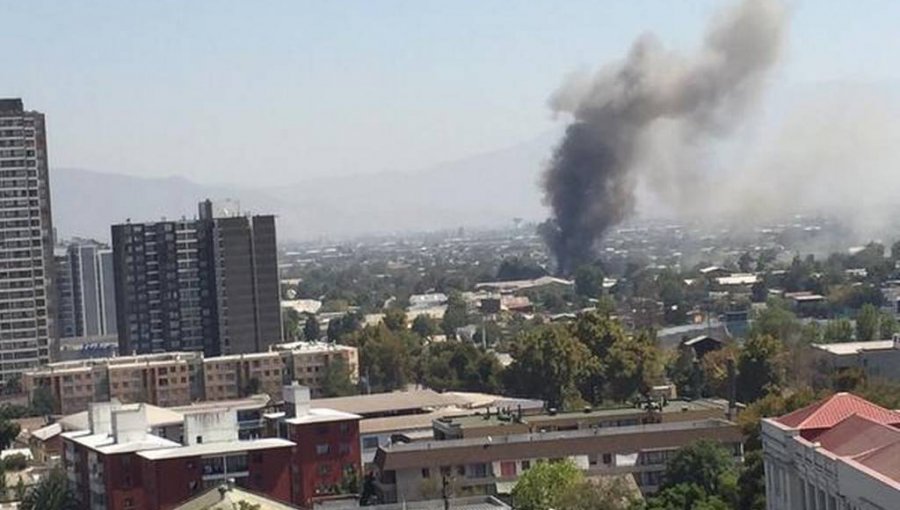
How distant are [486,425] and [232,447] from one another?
648cm

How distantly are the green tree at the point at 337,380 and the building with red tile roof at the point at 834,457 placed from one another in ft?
111

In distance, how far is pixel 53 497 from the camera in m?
37.1

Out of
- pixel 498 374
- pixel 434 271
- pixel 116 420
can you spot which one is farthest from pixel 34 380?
pixel 434 271

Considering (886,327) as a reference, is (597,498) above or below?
below

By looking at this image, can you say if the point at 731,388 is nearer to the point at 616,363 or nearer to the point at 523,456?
the point at 616,363

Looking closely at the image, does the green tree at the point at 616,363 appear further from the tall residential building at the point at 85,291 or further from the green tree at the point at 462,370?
the tall residential building at the point at 85,291

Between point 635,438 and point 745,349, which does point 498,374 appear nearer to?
point 745,349

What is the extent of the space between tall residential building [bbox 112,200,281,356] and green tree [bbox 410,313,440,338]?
30.0 ft

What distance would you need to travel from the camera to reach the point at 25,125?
68062mm

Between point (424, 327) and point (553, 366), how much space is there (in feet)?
110

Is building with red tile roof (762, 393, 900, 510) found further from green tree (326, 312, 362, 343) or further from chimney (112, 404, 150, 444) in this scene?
green tree (326, 312, 362, 343)

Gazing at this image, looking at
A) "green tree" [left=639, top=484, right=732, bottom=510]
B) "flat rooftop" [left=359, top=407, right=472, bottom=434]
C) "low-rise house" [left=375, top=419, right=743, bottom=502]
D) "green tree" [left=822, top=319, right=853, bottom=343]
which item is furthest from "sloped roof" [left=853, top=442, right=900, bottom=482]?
"green tree" [left=822, top=319, right=853, bottom=343]

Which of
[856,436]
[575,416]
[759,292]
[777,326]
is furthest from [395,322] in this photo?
[856,436]

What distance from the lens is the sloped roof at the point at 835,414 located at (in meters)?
25.4
